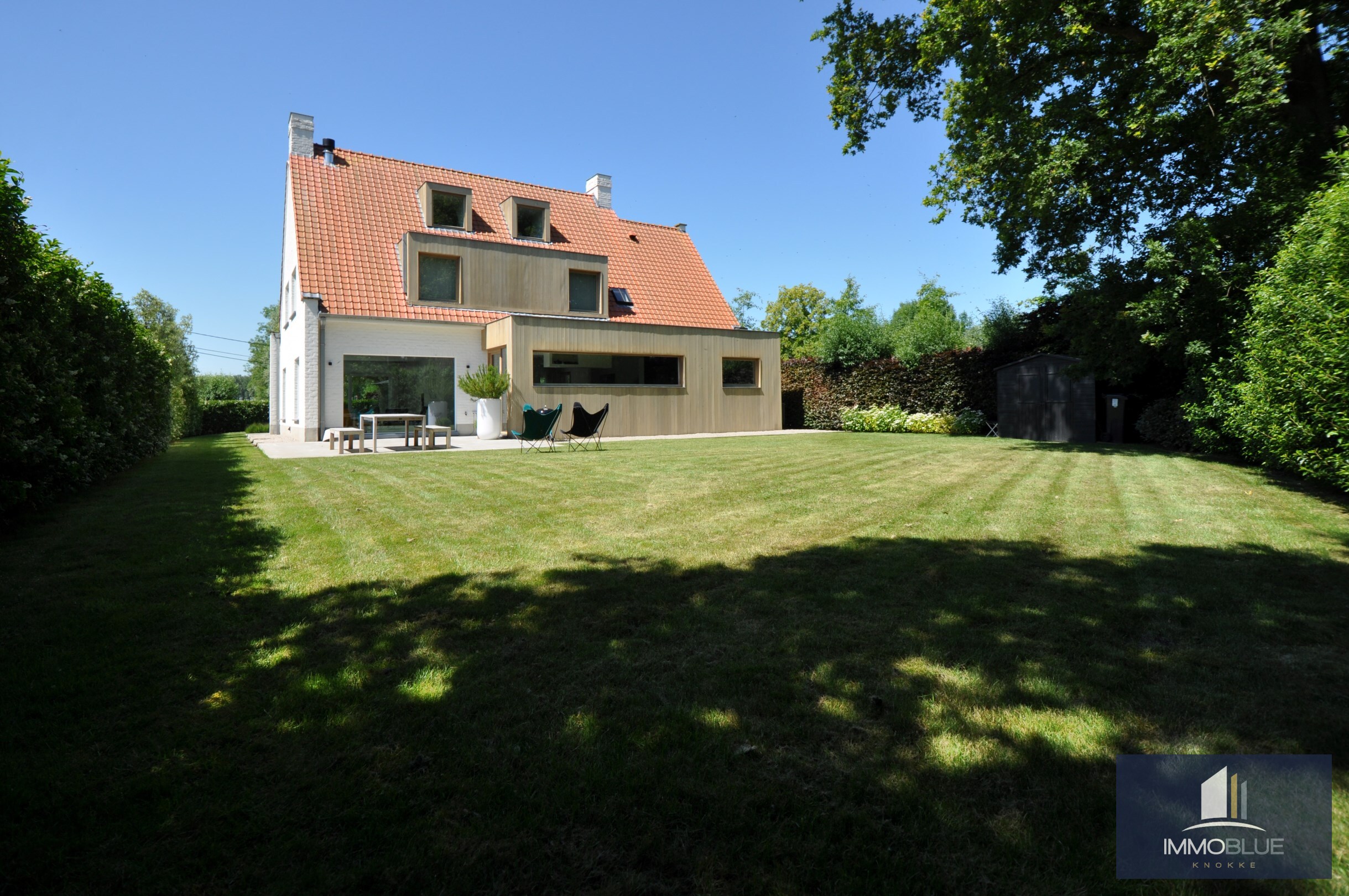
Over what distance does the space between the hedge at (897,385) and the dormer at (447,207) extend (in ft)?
39.7

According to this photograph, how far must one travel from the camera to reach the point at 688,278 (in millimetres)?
24438

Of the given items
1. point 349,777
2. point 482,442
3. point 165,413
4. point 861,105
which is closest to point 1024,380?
point 861,105

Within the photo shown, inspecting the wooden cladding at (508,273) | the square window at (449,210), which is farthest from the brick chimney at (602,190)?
the square window at (449,210)

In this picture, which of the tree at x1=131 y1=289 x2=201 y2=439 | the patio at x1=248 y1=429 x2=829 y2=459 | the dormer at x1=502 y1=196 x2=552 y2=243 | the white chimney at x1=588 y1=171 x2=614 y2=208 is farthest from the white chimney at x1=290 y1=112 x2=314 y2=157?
the tree at x1=131 y1=289 x2=201 y2=439

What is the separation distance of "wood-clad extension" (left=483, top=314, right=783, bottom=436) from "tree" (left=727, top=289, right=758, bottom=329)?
3848cm

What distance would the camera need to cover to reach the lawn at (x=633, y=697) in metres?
1.55

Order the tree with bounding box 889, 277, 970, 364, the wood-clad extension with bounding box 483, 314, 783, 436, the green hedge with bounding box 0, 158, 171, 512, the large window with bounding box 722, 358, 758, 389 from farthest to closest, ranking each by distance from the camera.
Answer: the large window with bounding box 722, 358, 758, 389, the tree with bounding box 889, 277, 970, 364, the wood-clad extension with bounding box 483, 314, 783, 436, the green hedge with bounding box 0, 158, 171, 512

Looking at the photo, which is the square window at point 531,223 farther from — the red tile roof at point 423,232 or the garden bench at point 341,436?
the garden bench at point 341,436

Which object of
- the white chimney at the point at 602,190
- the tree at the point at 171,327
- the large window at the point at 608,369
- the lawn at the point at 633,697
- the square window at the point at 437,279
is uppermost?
the white chimney at the point at 602,190

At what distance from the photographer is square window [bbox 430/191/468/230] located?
1986 cm

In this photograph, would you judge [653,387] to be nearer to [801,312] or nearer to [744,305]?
[801,312]

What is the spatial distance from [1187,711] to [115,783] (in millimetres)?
3269

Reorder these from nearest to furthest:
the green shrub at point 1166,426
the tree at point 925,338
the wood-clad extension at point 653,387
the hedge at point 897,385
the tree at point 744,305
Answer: the green shrub at point 1166,426, the wood-clad extension at point 653,387, the hedge at point 897,385, the tree at point 925,338, the tree at point 744,305

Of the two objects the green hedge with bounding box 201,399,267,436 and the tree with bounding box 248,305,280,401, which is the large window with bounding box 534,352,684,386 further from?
the tree with bounding box 248,305,280,401
